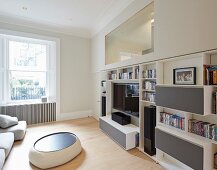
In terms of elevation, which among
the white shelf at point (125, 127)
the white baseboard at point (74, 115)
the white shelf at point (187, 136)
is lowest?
the white baseboard at point (74, 115)

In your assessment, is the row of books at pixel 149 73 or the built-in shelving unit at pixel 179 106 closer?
the built-in shelving unit at pixel 179 106

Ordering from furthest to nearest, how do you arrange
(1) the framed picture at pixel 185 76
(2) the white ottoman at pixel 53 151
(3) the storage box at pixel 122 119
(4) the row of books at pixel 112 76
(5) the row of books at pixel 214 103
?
(4) the row of books at pixel 112 76
(3) the storage box at pixel 122 119
(2) the white ottoman at pixel 53 151
(1) the framed picture at pixel 185 76
(5) the row of books at pixel 214 103

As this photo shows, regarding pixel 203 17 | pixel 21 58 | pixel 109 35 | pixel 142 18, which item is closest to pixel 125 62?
pixel 142 18

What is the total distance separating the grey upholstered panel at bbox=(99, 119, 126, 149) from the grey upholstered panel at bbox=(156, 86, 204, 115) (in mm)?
1042

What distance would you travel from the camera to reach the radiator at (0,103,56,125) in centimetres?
383

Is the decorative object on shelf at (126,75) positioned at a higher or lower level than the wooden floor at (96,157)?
higher

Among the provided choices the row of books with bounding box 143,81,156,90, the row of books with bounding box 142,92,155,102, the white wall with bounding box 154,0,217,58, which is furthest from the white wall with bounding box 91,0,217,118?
the row of books with bounding box 142,92,155,102

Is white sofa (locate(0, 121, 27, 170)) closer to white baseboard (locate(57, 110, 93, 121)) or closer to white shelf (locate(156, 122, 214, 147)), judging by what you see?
white baseboard (locate(57, 110, 93, 121))

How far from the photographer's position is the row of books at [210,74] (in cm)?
154

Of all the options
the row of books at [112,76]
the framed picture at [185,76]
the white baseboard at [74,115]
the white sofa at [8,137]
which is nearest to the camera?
the framed picture at [185,76]

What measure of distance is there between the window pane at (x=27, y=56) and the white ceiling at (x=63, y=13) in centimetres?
62

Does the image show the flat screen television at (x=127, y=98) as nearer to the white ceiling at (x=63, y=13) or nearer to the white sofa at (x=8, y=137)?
the white ceiling at (x=63, y=13)

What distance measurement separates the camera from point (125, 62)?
309 centimetres

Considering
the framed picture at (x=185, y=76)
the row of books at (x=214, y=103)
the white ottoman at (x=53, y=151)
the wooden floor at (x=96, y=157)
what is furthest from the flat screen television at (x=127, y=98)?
the row of books at (x=214, y=103)
